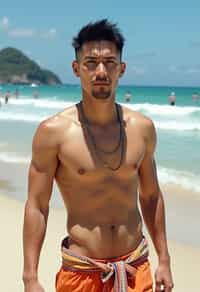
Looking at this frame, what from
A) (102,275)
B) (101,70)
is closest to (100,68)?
(101,70)

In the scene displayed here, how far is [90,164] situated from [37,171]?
0.68ft

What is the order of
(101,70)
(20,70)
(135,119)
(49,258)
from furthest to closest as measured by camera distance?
(20,70), (49,258), (135,119), (101,70)

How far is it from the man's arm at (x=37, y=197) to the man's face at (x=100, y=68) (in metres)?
0.23

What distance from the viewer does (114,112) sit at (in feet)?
7.27

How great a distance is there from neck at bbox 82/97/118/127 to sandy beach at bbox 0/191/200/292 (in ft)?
7.05

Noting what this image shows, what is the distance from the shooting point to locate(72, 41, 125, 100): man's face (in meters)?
2.04

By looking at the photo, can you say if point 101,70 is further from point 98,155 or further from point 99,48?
point 98,155

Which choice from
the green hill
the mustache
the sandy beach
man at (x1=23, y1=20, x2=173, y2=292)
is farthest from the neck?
the green hill

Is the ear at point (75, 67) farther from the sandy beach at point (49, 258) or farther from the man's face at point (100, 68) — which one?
the sandy beach at point (49, 258)

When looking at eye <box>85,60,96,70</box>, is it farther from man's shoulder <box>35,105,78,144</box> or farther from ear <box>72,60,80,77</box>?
man's shoulder <box>35,105,78,144</box>

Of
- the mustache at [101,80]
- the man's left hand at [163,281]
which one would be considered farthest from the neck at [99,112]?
the man's left hand at [163,281]

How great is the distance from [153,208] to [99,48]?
743 millimetres

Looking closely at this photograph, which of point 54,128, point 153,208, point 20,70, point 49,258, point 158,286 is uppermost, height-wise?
point 54,128

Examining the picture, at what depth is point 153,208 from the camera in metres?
2.36
